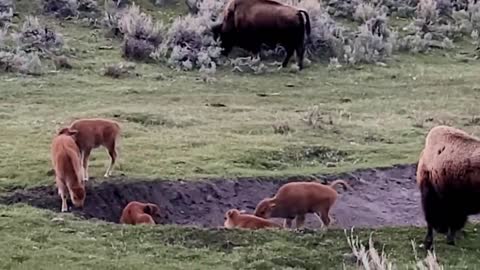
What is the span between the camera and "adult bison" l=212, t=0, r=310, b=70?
2075 centimetres

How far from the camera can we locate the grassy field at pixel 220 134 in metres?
8.80

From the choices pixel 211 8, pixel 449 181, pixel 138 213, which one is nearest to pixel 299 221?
pixel 138 213

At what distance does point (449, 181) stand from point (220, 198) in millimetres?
3368

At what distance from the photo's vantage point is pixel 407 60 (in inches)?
837

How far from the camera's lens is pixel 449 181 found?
8.84 m

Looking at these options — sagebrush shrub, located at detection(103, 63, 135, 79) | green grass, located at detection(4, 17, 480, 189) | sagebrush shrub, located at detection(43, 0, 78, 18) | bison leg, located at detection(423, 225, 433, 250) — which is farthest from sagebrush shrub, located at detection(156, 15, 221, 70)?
bison leg, located at detection(423, 225, 433, 250)

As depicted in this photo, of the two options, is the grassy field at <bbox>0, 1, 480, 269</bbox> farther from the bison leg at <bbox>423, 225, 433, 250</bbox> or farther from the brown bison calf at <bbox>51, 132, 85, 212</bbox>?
the brown bison calf at <bbox>51, 132, 85, 212</bbox>

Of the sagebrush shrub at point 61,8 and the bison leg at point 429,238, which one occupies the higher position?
the bison leg at point 429,238

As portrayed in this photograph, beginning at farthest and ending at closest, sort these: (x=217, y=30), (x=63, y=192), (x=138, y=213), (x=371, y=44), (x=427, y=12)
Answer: (x=427, y=12)
(x=371, y=44)
(x=217, y=30)
(x=63, y=192)
(x=138, y=213)

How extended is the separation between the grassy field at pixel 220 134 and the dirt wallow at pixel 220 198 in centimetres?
27

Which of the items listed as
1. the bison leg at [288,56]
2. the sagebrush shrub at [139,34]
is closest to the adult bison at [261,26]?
the bison leg at [288,56]

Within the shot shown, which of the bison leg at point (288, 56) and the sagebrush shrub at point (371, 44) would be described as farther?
the sagebrush shrub at point (371, 44)

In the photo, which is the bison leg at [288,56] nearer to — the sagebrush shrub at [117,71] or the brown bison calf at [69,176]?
the sagebrush shrub at [117,71]

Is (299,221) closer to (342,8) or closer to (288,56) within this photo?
(288,56)
